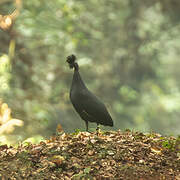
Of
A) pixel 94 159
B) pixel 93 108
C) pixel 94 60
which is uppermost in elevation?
pixel 94 60

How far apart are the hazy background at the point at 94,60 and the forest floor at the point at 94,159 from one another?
3156mm

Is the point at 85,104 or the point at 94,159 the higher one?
the point at 85,104

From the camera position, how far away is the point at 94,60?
569 inches

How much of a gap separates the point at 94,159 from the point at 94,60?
34.1 ft

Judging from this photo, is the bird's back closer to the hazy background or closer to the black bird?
the black bird

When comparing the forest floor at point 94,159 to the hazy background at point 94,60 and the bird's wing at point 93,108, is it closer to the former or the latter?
the bird's wing at point 93,108

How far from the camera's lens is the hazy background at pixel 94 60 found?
9.55 metres

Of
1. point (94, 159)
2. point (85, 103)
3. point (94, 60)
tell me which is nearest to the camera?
point (94, 159)

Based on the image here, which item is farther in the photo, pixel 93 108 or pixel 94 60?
pixel 94 60

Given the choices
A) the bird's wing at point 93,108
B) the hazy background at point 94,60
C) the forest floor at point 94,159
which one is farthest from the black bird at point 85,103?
the hazy background at point 94,60

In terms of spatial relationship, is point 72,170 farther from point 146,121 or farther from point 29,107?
point 146,121

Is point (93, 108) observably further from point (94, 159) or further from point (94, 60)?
point (94, 60)

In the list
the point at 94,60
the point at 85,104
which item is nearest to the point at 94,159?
the point at 85,104

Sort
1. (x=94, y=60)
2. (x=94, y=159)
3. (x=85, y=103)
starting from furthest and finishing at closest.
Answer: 1. (x=94, y=60)
2. (x=85, y=103)
3. (x=94, y=159)
